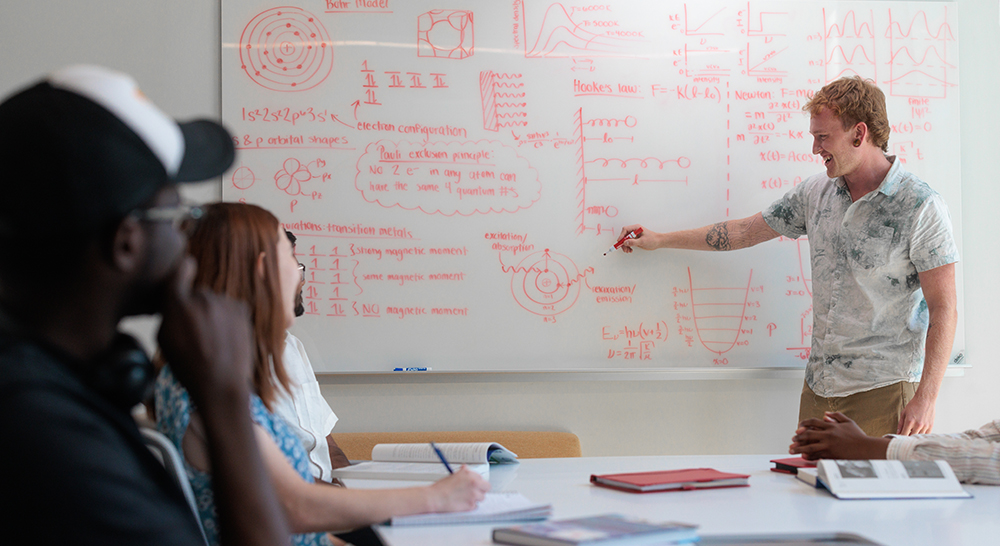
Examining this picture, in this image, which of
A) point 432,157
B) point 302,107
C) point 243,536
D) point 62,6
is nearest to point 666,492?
point 243,536

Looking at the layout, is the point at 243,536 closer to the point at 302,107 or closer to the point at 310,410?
the point at 310,410

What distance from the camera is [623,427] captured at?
2930 mm

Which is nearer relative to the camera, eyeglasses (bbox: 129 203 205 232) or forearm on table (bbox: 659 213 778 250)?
eyeglasses (bbox: 129 203 205 232)

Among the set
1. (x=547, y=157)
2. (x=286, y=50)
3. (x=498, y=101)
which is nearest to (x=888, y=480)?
(x=547, y=157)

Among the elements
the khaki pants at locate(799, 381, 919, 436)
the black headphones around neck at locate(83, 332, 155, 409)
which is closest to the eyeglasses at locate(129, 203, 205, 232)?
the black headphones around neck at locate(83, 332, 155, 409)

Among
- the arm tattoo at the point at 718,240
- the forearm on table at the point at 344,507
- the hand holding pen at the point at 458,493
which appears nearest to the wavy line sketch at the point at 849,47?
the arm tattoo at the point at 718,240

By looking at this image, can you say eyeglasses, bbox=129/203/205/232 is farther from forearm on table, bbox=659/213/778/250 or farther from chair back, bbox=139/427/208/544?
forearm on table, bbox=659/213/778/250

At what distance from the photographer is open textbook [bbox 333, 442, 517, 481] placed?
65.1 inches

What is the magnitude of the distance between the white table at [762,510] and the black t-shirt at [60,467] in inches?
21.3

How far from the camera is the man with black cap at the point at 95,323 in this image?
0.58m

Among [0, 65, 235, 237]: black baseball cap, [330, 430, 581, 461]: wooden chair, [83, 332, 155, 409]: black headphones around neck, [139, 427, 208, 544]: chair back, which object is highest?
[0, 65, 235, 237]: black baseball cap

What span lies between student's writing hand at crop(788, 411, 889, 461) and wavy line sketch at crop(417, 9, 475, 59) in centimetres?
187

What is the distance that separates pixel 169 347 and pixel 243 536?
0.19 metres

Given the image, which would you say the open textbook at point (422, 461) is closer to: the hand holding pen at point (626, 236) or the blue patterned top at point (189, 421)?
the blue patterned top at point (189, 421)
